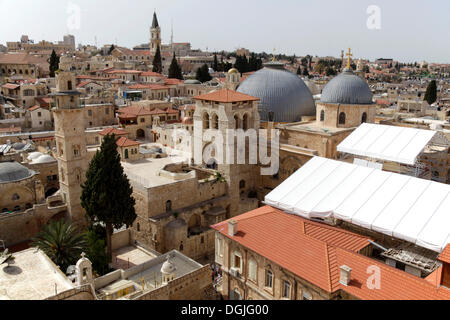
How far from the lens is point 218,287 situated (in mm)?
18906

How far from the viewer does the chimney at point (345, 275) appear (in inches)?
496

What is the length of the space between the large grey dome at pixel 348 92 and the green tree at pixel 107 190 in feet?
55.9

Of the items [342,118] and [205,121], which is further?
[342,118]

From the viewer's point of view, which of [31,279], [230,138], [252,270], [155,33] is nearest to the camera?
[31,279]

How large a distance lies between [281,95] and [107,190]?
1660cm

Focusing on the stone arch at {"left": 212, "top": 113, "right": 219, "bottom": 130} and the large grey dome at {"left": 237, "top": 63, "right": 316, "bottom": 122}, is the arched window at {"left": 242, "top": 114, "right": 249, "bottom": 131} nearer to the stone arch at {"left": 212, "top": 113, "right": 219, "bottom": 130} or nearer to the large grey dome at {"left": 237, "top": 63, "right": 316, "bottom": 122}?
the stone arch at {"left": 212, "top": 113, "right": 219, "bottom": 130}

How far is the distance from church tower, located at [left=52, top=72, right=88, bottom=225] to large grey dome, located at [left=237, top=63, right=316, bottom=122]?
1410cm

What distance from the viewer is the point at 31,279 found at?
47.7 feet

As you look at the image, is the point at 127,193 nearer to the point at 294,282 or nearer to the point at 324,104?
the point at 294,282

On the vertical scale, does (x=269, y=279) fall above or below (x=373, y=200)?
below

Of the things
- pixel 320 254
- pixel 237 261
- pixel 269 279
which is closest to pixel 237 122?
pixel 237 261

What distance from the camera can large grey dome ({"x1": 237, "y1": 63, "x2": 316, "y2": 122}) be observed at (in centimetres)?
3070

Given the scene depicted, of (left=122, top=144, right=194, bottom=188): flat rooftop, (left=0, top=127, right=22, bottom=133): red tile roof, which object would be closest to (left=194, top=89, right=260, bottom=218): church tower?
(left=122, top=144, right=194, bottom=188): flat rooftop

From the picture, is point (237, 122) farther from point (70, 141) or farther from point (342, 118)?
point (70, 141)
